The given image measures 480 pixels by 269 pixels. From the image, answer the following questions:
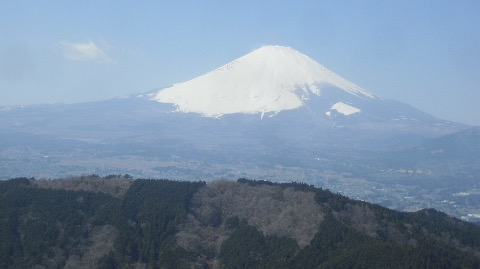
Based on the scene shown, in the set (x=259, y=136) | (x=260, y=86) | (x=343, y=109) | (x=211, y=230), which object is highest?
(x=260, y=86)

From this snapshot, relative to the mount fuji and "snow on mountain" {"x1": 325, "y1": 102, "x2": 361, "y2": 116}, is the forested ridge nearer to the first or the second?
the mount fuji

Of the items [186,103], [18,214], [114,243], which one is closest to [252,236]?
[114,243]

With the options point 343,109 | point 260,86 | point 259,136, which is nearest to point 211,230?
point 259,136

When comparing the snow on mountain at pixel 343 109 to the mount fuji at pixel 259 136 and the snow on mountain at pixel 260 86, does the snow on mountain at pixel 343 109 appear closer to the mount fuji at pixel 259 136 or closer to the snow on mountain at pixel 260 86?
the snow on mountain at pixel 260 86

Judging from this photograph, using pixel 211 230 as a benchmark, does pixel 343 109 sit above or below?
above

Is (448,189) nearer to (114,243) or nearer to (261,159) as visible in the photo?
(261,159)

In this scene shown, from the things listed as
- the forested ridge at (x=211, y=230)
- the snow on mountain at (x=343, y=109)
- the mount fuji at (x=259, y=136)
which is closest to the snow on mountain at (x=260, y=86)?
the snow on mountain at (x=343, y=109)

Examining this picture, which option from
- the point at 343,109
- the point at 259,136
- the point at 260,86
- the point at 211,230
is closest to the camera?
Result: the point at 211,230

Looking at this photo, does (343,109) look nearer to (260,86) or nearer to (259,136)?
(260,86)
